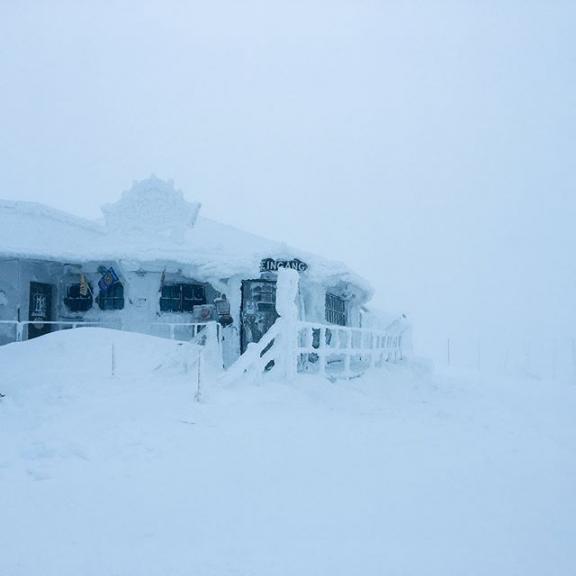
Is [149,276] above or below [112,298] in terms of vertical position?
above

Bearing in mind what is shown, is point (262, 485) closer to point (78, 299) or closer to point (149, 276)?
point (149, 276)

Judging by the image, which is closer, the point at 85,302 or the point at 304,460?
the point at 304,460

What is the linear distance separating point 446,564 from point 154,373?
7.72 m

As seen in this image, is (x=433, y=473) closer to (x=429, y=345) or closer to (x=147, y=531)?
(x=147, y=531)

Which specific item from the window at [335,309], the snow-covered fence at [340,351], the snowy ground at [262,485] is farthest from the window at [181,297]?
the snowy ground at [262,485]

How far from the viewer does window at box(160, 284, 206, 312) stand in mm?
17828

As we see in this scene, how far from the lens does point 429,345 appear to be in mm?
137750

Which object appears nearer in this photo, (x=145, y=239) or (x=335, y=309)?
(x=145, y=239)

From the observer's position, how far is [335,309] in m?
21.7

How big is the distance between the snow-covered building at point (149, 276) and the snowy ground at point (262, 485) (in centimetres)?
655

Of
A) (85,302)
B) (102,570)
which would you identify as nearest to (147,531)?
(102,570)

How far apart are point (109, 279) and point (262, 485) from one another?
13.5m

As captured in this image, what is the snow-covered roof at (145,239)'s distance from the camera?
54.7 feet

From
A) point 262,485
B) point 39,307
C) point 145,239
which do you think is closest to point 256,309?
point 145,239
